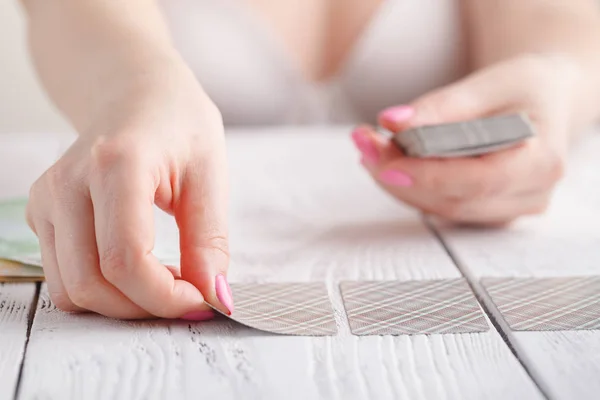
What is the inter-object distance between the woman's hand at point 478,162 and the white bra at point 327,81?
424mm

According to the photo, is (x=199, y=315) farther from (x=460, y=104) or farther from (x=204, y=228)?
(x=460, y=104)

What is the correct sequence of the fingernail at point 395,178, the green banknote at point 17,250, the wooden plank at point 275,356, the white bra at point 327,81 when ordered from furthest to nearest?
1. the white bra at point 327,81
2. the fingernail at point 395,178
3. the green banknote at point 17,250
4. the wooden plank at point 275,356

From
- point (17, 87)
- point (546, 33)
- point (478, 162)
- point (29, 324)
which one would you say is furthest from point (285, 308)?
point (17, 87)

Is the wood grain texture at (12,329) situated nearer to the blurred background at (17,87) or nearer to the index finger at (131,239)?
the index finger at (131,239)

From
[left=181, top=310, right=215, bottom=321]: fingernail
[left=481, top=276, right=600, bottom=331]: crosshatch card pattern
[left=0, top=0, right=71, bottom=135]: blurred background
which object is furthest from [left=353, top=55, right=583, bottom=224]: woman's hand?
[left=0, top=0, right=71, bottom=135]: blurred background

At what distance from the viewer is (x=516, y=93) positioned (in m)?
0.69

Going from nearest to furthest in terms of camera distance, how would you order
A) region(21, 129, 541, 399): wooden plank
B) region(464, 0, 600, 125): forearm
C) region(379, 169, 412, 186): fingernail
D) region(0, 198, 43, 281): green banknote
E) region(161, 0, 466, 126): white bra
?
region(21, 129, 541, 399): wooden plank
region(0, 198, 43, 281): green banknote
region(379, 169, 412, 186): fingernail
region(464, 0, 600, 125): forearm
region(161, 0, 466, 126): white bra

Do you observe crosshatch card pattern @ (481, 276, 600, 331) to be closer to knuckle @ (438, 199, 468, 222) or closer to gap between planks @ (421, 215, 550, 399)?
gap between planks @ (421, 215, 550, 399)

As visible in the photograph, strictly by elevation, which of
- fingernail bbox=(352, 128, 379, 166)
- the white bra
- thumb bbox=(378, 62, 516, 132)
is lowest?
fingernail bbox=(352, 128, 379, 166)

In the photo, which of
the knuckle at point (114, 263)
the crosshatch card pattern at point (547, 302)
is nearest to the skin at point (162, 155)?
the knuckle at point (114, 263)

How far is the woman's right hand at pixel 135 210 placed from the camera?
0.41 m

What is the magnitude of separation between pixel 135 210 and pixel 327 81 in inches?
30.2

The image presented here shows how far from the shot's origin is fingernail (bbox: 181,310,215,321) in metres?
0.44

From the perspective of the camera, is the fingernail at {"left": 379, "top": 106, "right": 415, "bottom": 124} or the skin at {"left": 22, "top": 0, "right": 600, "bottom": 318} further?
the fingernail at {"left": 379, "top": 106, "right": 415, "bottom": 124}
